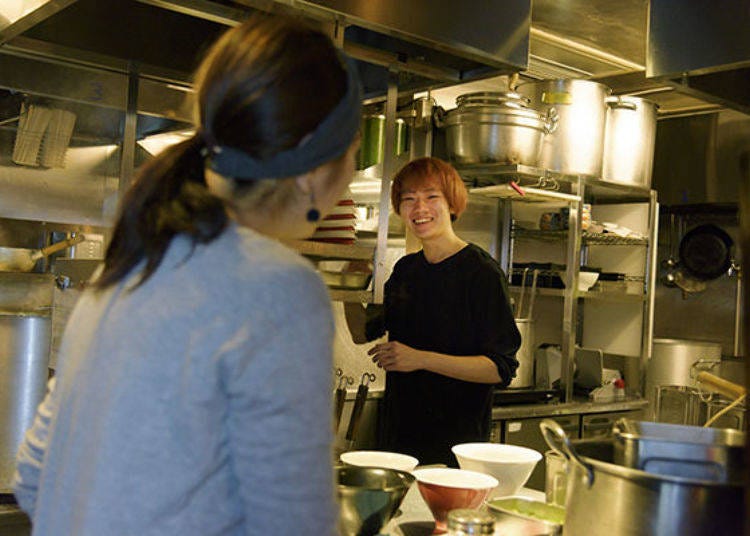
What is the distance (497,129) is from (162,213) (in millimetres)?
3082

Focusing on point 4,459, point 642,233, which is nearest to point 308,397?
point 4,459

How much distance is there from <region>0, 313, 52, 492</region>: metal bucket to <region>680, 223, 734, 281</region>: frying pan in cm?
454

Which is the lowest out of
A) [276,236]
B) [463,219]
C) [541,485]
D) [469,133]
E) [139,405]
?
[541,485]

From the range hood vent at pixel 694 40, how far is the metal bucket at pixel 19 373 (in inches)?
89.0

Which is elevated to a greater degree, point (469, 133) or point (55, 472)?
point (469, 133)

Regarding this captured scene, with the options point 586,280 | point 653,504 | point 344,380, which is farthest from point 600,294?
point 653,504

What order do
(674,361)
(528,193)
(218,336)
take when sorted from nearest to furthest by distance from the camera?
1. (218,336)
2. (528,193)
3. (674,361)

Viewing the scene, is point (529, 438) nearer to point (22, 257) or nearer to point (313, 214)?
point (22, 257)

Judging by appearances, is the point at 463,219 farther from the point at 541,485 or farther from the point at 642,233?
the point at 541,485

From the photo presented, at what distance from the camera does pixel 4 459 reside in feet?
9.41

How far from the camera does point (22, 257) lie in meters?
3.11

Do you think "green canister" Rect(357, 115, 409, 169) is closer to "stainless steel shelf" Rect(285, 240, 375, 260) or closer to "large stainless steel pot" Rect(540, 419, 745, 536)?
"stainless steel shelf" Rect(285, 240, 375, 260)

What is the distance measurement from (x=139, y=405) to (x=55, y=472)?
7.9 inches

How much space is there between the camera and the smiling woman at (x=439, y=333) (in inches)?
111
